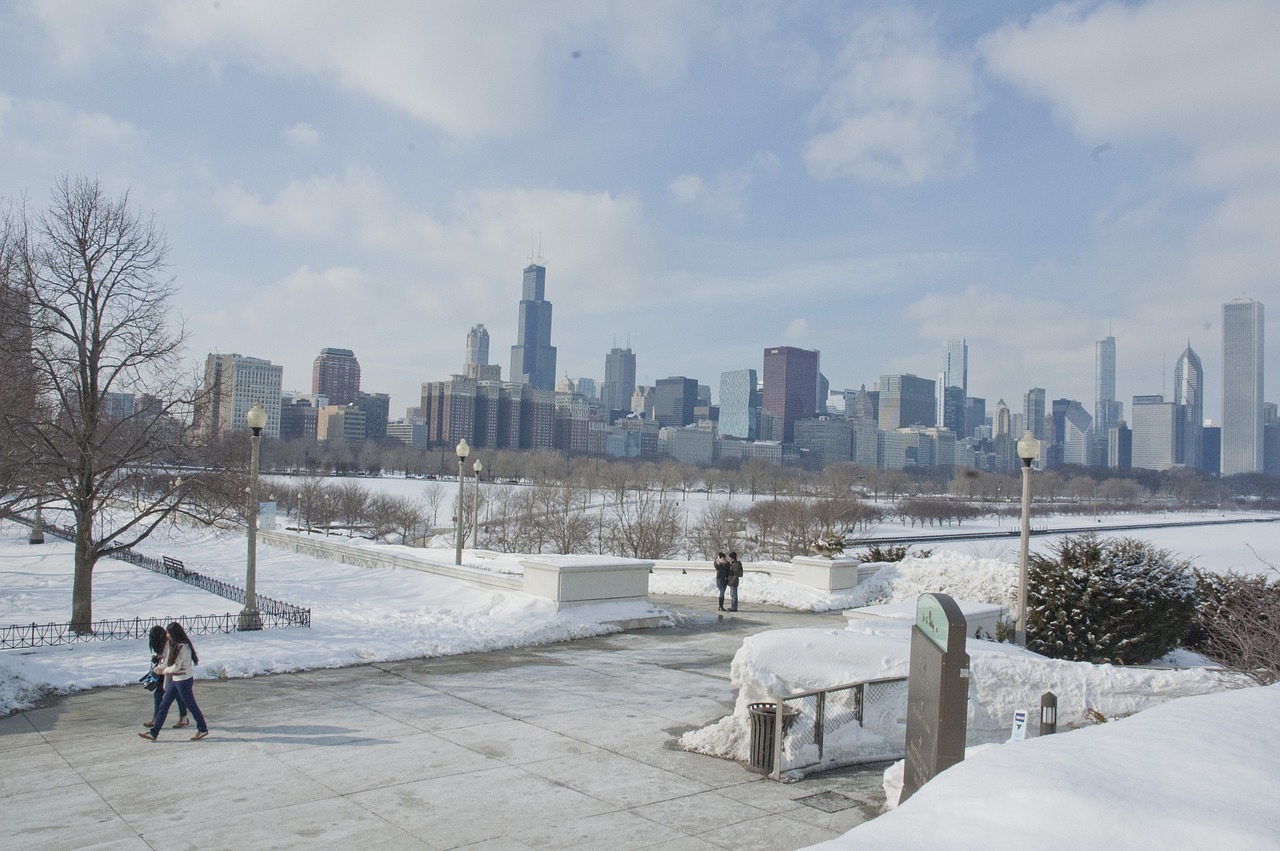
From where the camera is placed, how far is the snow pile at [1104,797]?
391 centimetres

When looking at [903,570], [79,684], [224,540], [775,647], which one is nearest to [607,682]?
[775,647]

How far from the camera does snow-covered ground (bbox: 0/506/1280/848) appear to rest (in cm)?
413

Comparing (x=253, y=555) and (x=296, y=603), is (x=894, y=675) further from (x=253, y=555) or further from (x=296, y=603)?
(x=296, y=603)

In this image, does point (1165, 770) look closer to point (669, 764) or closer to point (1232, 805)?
point (1232, 805)

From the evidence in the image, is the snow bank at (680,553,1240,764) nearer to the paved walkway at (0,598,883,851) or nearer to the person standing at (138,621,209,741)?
the paved walkway at (0,598,883,851)

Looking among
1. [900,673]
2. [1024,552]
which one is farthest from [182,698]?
[1024,552]

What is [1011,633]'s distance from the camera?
18688 millimetres

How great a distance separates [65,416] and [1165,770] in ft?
73.7

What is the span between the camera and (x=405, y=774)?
9.07m

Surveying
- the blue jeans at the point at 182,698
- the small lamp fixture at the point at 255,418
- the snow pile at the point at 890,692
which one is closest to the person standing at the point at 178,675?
the blue jeans at the point at 182,698

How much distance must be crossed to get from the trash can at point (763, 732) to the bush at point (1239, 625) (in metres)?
6.26

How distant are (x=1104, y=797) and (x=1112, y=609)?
1531 centimetres

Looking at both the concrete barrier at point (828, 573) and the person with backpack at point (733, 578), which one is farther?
the concrete barrier at point (828, 573)

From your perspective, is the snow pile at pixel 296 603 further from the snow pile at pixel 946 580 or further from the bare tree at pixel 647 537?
the bare tree at pixel 647 537
